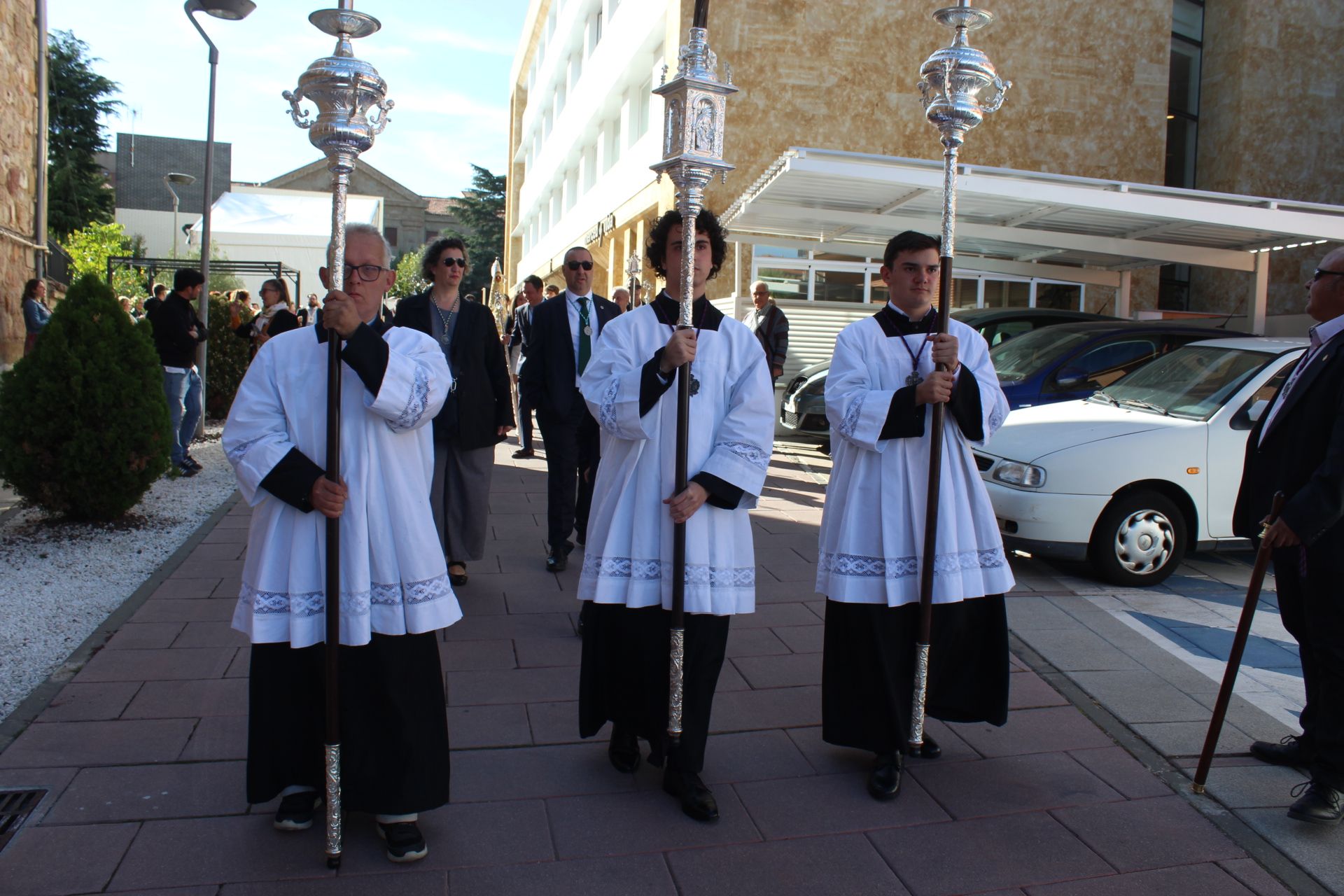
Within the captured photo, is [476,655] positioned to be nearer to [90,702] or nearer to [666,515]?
[90,702]

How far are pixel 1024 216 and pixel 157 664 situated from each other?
34.1 ft

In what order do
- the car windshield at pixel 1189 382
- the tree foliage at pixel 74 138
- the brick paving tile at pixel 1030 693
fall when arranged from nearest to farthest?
1. the brick paving tile at pixel 1030 693
2. the car windshield at pixel 1189 382
3. the tree foliage at pixel 74 138

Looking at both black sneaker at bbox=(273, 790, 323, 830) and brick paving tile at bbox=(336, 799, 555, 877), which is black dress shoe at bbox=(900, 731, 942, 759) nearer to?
brick paving tile at bbox=(336, 799, 555, 877)

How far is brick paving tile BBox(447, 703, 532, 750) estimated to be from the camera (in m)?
4.08

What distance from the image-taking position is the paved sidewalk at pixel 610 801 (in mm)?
3148

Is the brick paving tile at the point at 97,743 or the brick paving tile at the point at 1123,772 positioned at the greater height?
the brick paving tile at the point at 1123,772

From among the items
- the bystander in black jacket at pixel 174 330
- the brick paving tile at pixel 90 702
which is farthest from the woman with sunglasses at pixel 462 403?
the bystander in black jacket at pixel 174 330

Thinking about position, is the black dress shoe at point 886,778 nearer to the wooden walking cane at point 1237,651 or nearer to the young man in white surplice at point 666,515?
the young man in white surplice at point 666,515

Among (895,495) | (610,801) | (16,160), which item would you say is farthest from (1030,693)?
(16,160)

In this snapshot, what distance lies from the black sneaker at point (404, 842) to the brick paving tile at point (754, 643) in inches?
87.9

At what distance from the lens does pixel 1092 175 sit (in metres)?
19.4

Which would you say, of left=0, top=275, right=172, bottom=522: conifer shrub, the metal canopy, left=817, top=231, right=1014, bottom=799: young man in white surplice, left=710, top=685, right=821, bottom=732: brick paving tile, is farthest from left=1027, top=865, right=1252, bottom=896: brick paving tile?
the metal canopy

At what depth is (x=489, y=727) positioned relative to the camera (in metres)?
4.22

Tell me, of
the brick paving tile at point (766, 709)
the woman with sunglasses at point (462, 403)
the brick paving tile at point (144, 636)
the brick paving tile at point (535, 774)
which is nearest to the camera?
the brick paving tile at point (535, 774)
